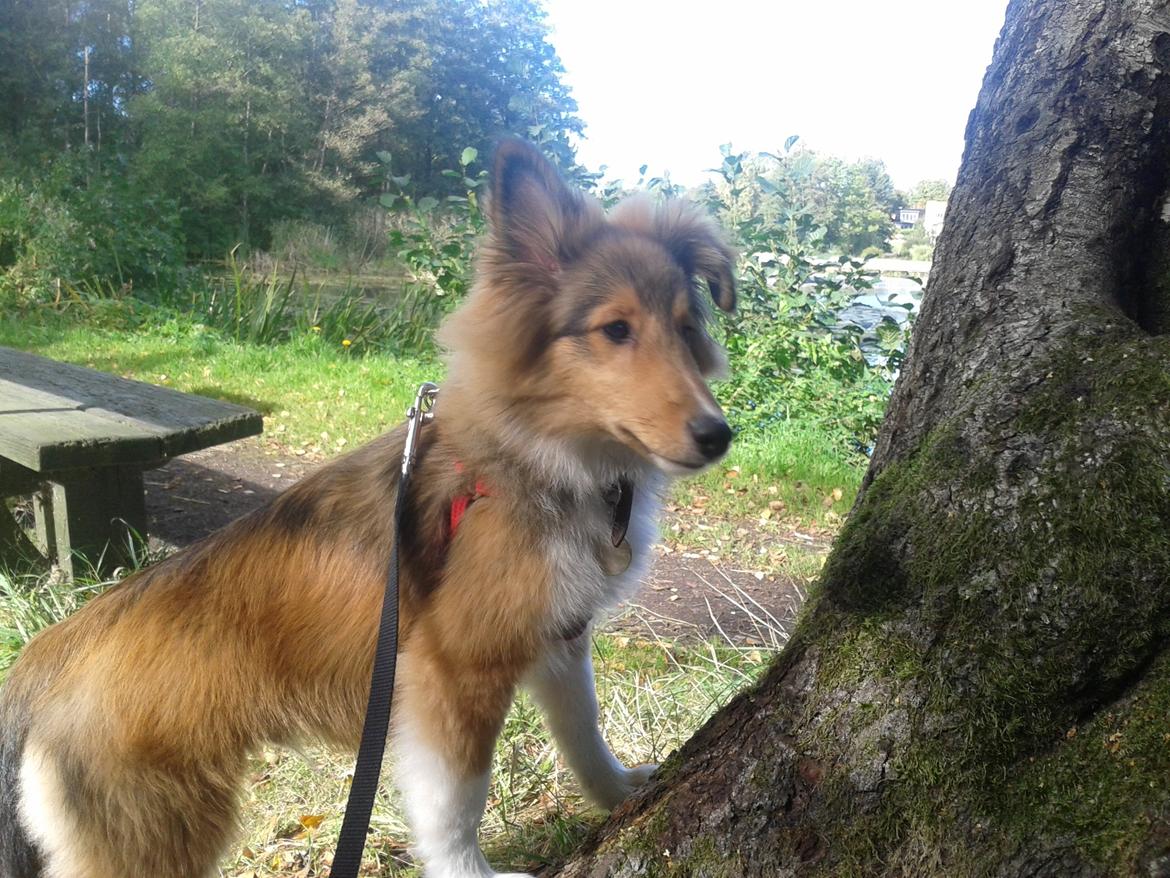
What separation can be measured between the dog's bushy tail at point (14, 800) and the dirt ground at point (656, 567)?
1508mm

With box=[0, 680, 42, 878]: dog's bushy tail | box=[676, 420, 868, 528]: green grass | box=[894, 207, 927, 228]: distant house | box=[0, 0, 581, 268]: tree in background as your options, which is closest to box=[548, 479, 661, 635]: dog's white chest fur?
box=[0, 680, 42, 878]: dog's bushy tail

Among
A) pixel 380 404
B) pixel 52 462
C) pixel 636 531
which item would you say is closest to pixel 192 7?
pixel 380 404

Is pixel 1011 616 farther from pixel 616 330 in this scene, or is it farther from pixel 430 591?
pixel 430 591

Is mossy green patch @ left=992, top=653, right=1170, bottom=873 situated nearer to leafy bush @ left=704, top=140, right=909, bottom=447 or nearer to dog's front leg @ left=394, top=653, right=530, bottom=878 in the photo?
dog's front leg @ left=394, top=653, right=530, bottom=878

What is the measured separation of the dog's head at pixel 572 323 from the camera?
2.25 meters

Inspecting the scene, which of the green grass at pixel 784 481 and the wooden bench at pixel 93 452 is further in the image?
the green grass at pixel 784 481

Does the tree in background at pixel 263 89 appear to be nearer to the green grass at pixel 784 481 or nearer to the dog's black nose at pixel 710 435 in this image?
the green grass at pixel 784 481

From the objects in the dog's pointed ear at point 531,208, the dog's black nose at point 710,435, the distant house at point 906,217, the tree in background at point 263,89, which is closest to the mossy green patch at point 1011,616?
the dog's black nose at point 710,435

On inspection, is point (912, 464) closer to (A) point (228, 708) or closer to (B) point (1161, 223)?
(B) point (1161, 223)

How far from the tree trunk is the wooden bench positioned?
10.3ft

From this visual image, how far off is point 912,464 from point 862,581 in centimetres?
33

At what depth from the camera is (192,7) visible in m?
30.6

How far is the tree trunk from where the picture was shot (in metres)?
1.43

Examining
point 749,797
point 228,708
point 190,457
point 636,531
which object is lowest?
point 190,457
